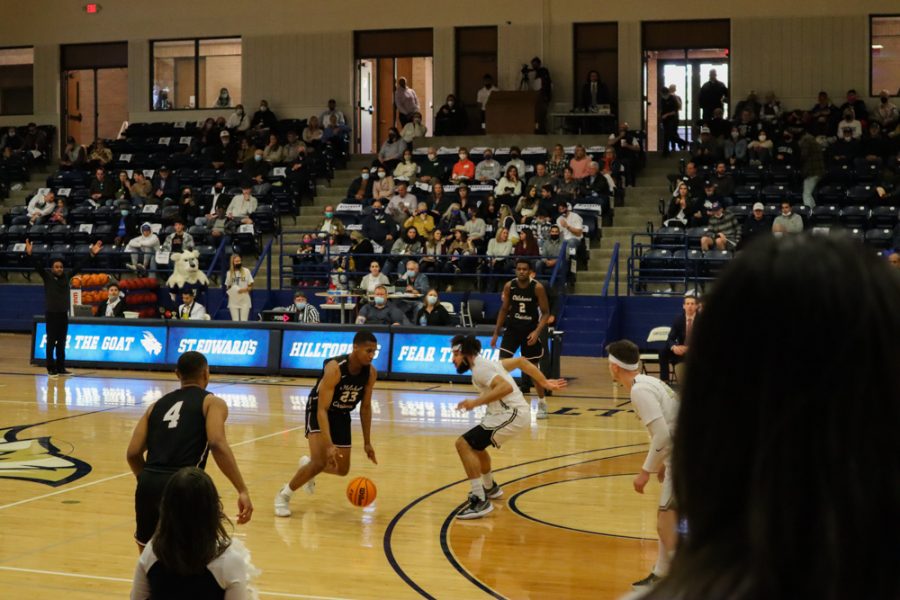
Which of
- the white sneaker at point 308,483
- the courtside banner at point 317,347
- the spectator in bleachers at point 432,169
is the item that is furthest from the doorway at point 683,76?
the white sneaker at point 308,483

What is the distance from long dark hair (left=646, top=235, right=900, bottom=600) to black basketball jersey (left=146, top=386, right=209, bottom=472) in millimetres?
5691

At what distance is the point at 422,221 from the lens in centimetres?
2617

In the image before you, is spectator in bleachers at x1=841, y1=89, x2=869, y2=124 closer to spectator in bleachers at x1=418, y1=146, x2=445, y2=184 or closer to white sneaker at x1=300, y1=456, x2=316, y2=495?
spectator in bleachers at x1=418, y1=146, x2=445, y2=184

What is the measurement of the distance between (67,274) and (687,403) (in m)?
20.3

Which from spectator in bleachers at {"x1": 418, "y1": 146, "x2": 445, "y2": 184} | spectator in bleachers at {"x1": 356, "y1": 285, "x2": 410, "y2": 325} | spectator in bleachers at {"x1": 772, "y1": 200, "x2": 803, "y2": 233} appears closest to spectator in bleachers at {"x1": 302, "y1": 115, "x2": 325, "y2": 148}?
spectator in bleachers at {"x1": 418, "y1": 146, "x2": 445, "y2": 184}

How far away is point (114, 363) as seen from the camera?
2205 centimetres

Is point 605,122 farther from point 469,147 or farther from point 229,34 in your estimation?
point 229,34

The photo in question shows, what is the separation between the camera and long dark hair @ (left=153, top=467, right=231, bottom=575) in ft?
14.8

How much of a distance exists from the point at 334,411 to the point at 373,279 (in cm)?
1299

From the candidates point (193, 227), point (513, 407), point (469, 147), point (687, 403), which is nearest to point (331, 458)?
point (513, 407)

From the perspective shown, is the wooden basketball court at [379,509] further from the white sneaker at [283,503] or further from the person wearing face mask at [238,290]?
the person wearing face mask at [238,290]

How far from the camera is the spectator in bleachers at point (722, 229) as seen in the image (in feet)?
77.8

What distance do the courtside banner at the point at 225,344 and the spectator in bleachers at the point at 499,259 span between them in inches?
208

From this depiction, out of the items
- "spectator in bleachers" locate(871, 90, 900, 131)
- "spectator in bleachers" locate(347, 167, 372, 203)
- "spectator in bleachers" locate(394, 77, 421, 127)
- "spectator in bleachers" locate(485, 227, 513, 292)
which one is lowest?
"spectator in bleachers" locate(485, 227, 513, 292)
